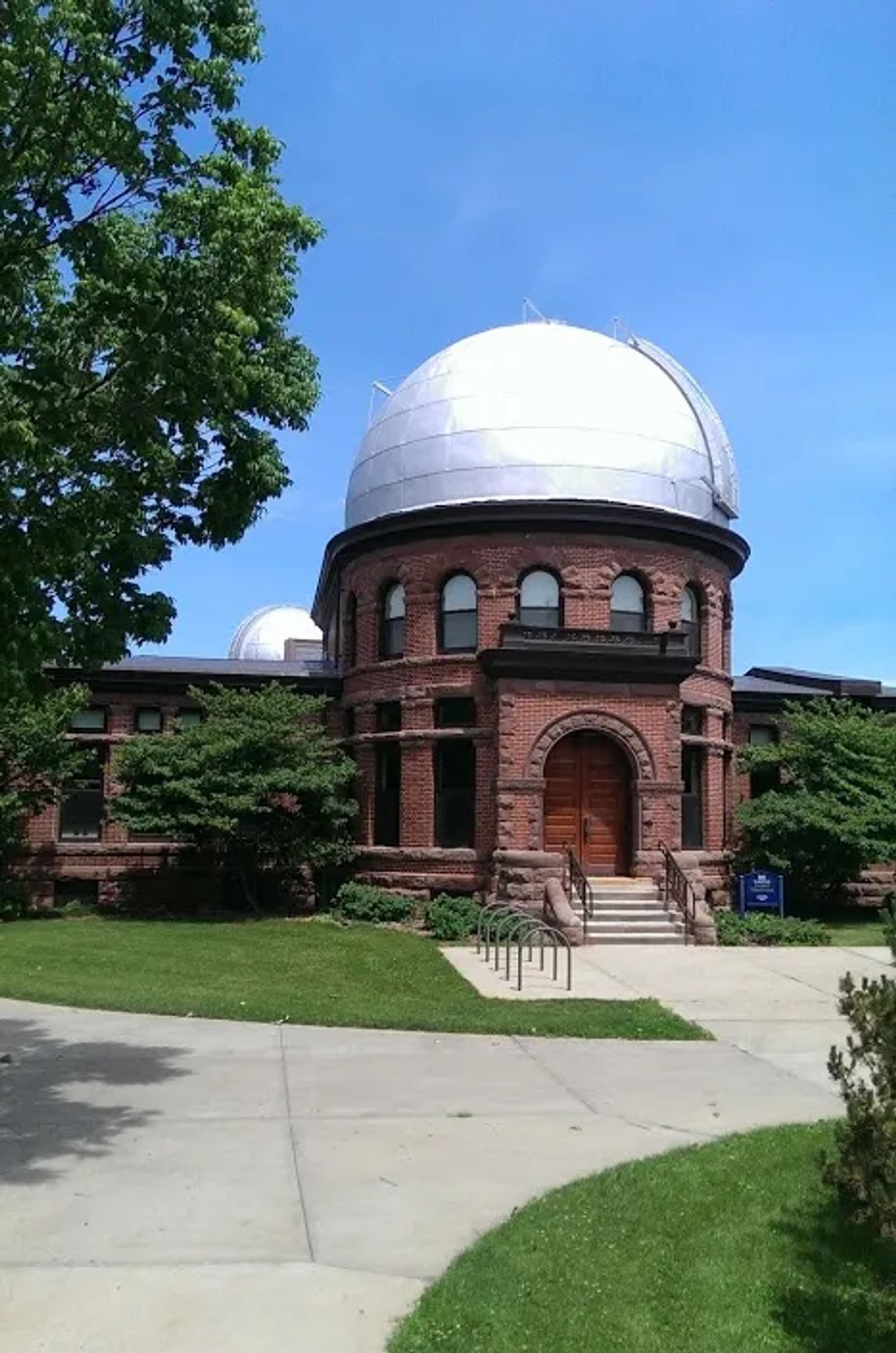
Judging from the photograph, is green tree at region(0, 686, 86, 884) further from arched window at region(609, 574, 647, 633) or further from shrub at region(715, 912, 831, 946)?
shrub at region(715, 912, 831, 946)

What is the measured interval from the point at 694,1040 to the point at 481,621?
13.3 meters

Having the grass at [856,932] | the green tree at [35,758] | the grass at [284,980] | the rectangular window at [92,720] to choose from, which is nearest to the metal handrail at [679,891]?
the grass at [856,932]

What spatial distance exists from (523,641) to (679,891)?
529cm

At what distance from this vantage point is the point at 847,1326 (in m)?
4.91

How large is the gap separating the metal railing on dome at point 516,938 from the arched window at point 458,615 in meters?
5.28

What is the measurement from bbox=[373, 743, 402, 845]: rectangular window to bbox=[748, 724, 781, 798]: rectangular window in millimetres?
8012

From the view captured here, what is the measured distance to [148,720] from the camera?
88.7 feet

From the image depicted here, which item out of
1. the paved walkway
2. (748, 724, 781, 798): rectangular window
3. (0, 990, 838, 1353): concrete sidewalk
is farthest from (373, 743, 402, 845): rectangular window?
(0, 990, 838, 1353): concrete sidewalk

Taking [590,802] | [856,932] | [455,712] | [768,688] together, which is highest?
[768,688]

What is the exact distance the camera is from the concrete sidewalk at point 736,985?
38.5 ft

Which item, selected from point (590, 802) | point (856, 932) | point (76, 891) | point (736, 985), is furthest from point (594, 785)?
point (76, 891)

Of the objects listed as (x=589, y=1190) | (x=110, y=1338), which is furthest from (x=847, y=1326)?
(x=110, y=1338)

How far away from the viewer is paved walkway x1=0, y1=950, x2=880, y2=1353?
16.6 ft

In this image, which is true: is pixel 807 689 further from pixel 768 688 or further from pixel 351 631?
pixel 351 631
